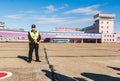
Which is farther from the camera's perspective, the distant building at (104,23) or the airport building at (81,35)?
the distant building at (104,23)

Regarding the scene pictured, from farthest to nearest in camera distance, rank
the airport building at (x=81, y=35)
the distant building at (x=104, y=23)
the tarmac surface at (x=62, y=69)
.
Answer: the distant building at (x=104, y=23) < the airport building at (x=81, y=35) < the tarmac surface at (x=62, y=69)

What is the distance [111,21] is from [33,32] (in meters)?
173

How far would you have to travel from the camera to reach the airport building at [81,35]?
145812 mm

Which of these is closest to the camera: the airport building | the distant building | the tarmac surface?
the tarmac surface

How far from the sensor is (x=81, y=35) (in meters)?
156

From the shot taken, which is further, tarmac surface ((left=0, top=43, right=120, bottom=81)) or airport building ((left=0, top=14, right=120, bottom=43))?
airport building ((left=0, top=14, right=120, bottom=43))

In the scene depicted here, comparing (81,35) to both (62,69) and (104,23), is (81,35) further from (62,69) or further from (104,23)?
(62,69)

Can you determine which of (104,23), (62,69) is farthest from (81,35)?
(62,69)

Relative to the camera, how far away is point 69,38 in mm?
157000

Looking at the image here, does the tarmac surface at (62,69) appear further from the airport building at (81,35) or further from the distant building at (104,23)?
the distant building at (104,23)

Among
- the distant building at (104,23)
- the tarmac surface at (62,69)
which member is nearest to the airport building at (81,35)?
the distant building at (104,23)

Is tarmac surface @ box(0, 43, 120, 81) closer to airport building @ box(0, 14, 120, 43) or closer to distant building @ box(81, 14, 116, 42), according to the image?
airport building @ box(0, 14, 120, 43)

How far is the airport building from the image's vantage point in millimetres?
145812

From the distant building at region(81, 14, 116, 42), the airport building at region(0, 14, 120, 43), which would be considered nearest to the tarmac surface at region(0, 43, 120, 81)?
the airport building at region(0, 14, 120, 43)
